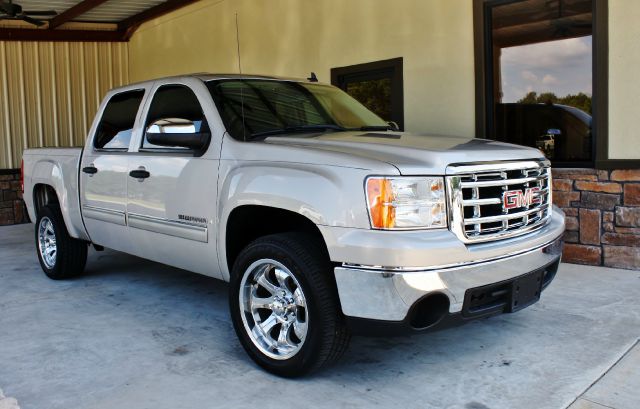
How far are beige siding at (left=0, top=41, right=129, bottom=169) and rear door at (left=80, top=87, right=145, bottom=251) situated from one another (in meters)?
7.43

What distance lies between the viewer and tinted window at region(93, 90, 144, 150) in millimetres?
5082

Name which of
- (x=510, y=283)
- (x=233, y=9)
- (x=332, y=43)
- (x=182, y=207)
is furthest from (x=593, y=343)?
(x=233, y=9)

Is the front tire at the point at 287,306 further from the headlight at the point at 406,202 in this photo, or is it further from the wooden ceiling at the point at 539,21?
the wooden ceiling at the point at 539,21

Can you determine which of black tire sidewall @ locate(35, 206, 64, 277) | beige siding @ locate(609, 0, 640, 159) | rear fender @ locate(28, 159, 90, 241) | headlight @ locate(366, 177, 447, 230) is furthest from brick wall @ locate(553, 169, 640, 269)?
black tire sidewall @ locate(35, 206, 64, 277)

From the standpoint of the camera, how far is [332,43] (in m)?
8.77

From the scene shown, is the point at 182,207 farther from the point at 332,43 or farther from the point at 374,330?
the point at 332,43

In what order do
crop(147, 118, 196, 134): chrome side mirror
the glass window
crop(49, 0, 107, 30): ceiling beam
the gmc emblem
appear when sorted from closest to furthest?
the gmc emblem
crop(147, 118, 196, 134): chrome side mirror
the glass window
crop(49, 0, 107, 30): ceiling beam

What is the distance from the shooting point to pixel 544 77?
675 centimetres

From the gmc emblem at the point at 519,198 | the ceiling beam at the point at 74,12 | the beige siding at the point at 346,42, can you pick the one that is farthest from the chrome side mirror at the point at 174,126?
the ceiling beam at the point at 74,12

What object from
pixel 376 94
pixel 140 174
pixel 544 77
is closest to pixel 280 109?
pixel 140 174

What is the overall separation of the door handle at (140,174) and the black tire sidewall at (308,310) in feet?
4.18

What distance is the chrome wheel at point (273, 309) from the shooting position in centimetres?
352

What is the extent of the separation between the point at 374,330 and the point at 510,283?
2.81 ft

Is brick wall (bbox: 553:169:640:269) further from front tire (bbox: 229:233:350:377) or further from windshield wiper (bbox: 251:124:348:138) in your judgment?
front tire (bbox: 229:233:350:377)
